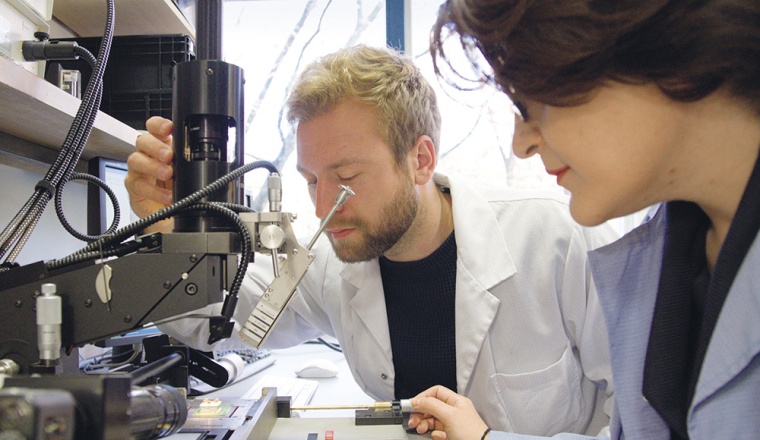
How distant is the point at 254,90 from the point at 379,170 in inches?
67.0

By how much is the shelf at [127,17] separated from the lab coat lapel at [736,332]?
1455 mm

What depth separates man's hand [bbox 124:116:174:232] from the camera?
76 cm

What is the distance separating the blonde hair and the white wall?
71 centimetres

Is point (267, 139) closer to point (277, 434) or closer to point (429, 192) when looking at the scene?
point (429, 192)

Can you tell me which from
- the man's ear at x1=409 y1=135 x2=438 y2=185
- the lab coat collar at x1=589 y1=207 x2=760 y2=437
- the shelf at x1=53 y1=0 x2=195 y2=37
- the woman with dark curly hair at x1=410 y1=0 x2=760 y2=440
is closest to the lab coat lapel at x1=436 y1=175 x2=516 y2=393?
the man's ear at x1=409 y1=135 x2=438 y2=185

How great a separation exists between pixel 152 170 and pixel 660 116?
77cm

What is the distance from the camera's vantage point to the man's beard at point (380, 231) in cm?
119

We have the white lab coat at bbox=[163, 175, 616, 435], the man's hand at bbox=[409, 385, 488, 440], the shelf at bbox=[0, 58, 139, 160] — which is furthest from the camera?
the white lab coat at bbox=[163, 175, 616, 435]

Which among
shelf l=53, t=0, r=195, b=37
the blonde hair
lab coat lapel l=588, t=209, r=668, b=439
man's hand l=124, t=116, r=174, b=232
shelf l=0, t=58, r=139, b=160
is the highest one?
shelf l=53, t=0, r=195, b=37

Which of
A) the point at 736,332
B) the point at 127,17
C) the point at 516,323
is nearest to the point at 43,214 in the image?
the point at 127,17

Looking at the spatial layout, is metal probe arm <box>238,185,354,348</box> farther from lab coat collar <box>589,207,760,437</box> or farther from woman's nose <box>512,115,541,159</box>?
lab coat collar <box>589,207,760,437</box>

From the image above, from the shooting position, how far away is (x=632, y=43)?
565mm

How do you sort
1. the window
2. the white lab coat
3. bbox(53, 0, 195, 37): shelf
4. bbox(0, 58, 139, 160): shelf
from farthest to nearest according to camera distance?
the window, bbox(53, 0, 195, 37): shelf, the white lab coat, bbox(0, 58, 139, 160): shelf

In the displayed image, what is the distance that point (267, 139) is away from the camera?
260 cm
